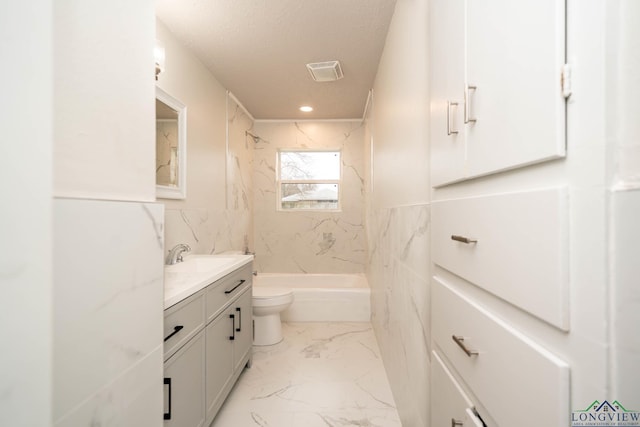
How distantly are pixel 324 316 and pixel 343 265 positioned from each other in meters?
0.96

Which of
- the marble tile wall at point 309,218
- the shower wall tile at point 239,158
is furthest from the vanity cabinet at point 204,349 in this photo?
the marble tile wall at point 309,218

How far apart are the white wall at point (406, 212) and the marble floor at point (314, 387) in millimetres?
168

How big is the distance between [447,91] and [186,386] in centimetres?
164

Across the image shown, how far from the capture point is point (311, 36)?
2.24 m

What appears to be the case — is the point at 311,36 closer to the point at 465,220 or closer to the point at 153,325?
the point at 465,220

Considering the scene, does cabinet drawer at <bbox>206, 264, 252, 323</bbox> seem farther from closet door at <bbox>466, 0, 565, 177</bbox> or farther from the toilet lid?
closet door at <bbox>466, 0, 565, 177</bbox>

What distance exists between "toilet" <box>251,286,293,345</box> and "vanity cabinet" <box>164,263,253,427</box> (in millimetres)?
450

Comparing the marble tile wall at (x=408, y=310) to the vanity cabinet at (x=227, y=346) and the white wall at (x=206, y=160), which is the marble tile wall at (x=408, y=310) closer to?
the vanity cabinet at (x=227, y=346)

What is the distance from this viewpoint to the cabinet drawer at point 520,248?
514 mm

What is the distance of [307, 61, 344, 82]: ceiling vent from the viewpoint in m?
2.62

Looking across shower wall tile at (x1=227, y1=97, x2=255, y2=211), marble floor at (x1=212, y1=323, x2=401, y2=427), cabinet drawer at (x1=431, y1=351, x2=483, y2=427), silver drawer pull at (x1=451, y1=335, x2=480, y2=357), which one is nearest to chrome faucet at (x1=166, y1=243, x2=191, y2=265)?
marble floor at (x1=212, y1=323, x2=401, y2=427)

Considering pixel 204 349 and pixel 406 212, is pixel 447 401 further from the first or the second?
pixel 204 349

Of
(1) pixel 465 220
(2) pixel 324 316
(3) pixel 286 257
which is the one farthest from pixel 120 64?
(3) pixel 286 257

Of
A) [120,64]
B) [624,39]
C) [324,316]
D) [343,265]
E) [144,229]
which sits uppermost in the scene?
[120,64]
